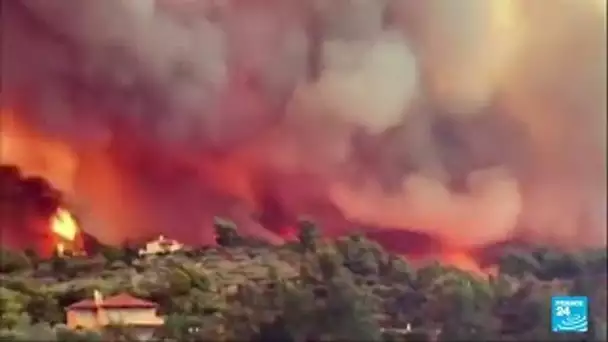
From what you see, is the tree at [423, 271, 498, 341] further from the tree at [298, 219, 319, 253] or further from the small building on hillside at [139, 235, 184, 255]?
the small building on hillside at [139, 235, 184, 255]

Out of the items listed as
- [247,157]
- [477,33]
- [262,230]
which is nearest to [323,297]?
[262,230]

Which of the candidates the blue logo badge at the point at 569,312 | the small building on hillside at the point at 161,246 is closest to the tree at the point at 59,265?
the small building on hillside at the point at 161,246

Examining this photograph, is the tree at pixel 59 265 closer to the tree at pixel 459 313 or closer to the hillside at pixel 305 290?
the hillside at pixel 305 290

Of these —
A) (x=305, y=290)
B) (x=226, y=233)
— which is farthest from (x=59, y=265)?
(x=305, y=290)

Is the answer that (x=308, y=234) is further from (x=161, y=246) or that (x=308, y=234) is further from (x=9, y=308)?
(x=9, y=308)

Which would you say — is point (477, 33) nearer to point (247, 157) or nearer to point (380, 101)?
point (380, 101)

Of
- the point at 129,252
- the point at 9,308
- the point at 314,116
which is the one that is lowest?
the point at 9,308
